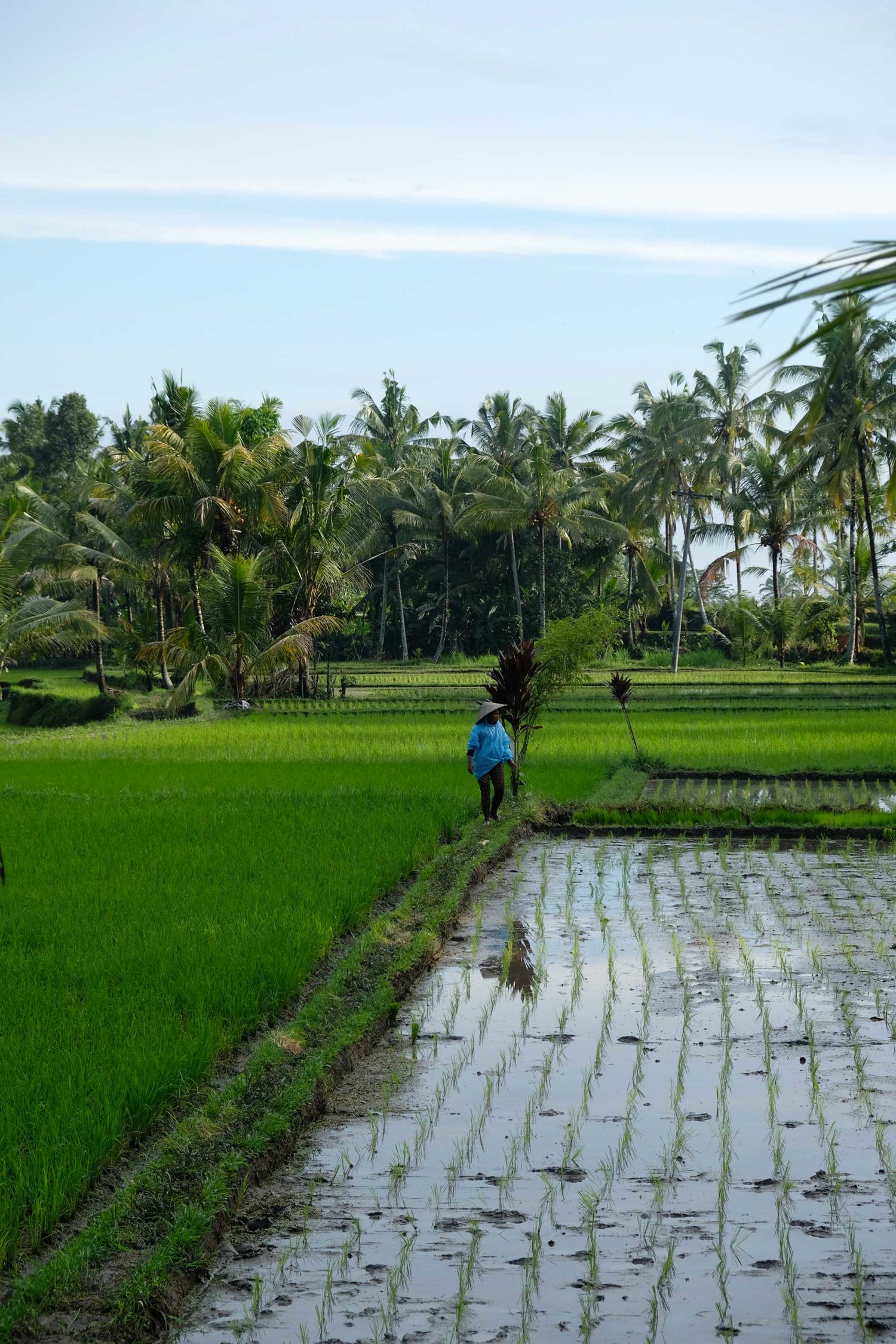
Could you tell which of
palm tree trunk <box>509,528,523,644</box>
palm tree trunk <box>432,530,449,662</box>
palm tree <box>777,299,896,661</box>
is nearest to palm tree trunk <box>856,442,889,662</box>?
palm tree <box>777,299,896,661</box>

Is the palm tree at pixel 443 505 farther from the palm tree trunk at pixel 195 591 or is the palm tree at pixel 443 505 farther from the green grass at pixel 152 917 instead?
the green grass at pixel 152 917

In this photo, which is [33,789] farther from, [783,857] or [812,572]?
[812,572]

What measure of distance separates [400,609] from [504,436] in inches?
239

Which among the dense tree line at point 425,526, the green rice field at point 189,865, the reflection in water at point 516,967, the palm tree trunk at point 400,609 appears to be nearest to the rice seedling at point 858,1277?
the green rice field at point 189,865

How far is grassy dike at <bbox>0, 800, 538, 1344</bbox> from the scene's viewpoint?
109 inches

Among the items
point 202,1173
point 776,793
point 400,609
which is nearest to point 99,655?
point 400,609

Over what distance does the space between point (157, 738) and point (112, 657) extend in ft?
76.4

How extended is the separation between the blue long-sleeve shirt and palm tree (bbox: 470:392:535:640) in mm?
26983

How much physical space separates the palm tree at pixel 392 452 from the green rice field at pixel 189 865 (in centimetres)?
1770

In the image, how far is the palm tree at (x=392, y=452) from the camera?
36312 mm

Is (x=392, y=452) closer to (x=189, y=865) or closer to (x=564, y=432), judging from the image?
(x=564, y=432)

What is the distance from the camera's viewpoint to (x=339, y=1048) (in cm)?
454

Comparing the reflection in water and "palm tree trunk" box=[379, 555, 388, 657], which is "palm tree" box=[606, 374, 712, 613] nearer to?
"palm tree trunk" box=[379, 555, 388, 657]

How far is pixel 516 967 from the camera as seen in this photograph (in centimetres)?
603
